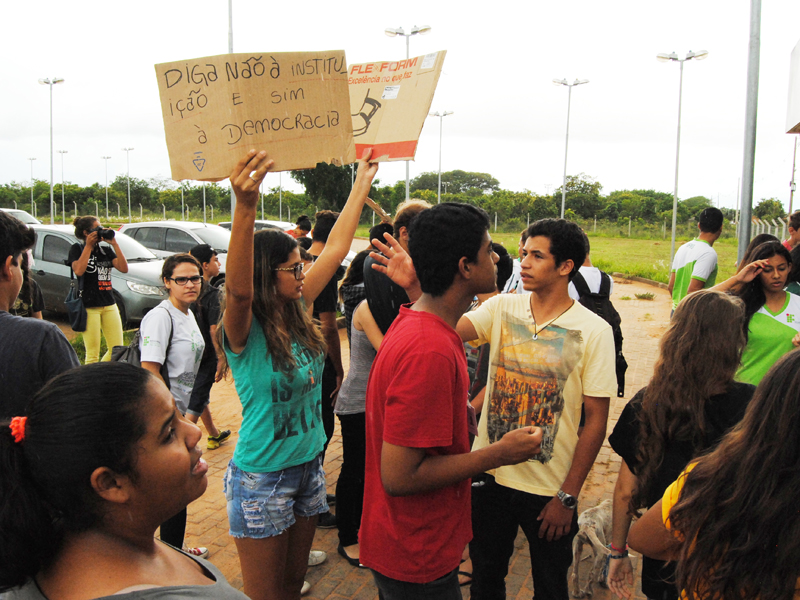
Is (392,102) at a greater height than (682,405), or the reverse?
(392,102)

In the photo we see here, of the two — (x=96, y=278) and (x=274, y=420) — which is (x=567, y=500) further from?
(x=96, y=278)

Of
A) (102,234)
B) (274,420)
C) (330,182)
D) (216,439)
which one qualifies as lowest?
(216,439)

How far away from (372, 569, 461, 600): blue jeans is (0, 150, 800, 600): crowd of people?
0.01m

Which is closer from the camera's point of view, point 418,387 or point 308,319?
point 418,387

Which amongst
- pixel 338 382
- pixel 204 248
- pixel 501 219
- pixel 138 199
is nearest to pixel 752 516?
pixel 338 382

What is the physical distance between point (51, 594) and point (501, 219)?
45.9m

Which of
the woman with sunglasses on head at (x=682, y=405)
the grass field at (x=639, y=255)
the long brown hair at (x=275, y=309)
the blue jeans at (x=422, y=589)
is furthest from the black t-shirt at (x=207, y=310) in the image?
the grass field at (x=639, y=255)

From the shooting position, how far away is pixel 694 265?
5988mm

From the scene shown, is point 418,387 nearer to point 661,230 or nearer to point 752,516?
point 752,516

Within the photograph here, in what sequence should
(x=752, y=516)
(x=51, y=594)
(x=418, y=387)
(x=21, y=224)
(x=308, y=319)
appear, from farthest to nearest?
(x=308, y=319) → (x=21, y=224) → (x=418, y=387) → (x=752, y=516) → (x=51, y=594)

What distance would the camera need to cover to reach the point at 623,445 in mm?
2398

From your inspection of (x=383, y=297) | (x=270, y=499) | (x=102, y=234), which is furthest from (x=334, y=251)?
(x=102, y=234)

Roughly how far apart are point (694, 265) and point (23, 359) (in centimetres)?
586

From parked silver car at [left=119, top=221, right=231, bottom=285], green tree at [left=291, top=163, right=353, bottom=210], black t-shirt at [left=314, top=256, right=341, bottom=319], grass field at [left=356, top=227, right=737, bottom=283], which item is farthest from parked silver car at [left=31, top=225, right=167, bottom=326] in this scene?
green tree at [left=291, top=163, right=353, bottom=210]
